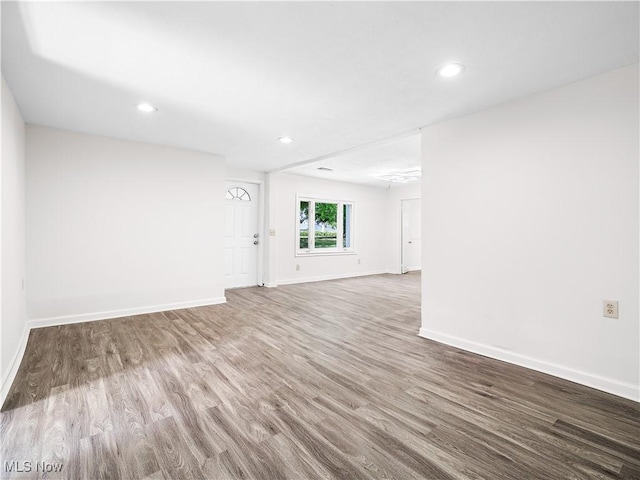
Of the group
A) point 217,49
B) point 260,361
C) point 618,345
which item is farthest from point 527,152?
point 260,361

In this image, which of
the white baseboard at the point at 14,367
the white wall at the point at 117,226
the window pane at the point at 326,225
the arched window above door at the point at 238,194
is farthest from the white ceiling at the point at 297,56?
the window pane at the point at 326,225

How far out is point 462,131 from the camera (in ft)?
10.1

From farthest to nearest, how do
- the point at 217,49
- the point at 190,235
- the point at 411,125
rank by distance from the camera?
the point at 190,235 < the point at 411,125 < the point at 217,49

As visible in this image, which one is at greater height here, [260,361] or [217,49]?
[217,49]

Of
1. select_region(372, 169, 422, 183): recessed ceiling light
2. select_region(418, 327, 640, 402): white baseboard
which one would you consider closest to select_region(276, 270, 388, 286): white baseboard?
select_region(372, 169, 422, 183): recessed ceiling light

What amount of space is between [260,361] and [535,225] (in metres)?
2.68

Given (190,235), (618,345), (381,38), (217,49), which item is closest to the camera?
(381,38)

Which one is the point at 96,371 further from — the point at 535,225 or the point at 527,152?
the point at 527,152

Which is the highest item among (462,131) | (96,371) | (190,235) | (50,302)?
(462,131)

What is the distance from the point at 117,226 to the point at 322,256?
4.34 metres

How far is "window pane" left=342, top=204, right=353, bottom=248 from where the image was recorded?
7.88 metres

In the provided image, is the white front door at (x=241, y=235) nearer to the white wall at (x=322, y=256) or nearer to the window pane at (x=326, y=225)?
the white wall at (x=322, y=256)

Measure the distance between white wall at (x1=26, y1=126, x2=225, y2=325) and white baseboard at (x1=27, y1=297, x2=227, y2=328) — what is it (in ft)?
0.04

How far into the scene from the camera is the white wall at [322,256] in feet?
21.2
